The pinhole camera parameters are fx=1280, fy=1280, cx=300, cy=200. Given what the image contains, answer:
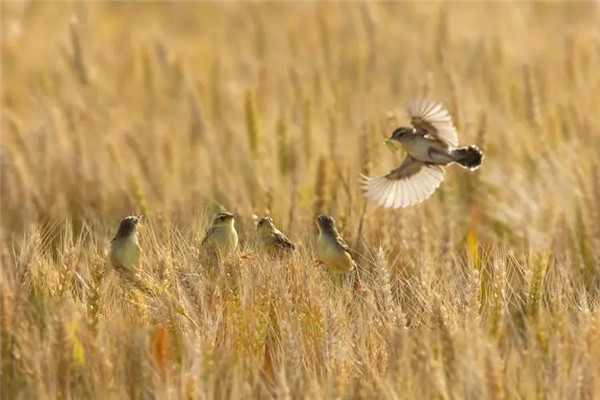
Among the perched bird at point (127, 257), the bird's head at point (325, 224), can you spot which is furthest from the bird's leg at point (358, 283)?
the perched bird at point (127, 257)

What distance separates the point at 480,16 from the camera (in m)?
10.8

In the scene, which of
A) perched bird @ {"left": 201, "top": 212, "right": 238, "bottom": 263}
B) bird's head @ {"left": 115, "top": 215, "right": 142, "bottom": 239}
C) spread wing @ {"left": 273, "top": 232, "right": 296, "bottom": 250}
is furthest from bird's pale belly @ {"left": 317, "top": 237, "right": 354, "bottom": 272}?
bird's head @ {"left": 115, "top": 215, "right": 142, "bottom": 239}

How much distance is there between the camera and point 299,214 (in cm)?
534

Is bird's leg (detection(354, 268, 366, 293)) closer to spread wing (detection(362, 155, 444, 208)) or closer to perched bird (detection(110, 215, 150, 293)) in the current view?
spread wing (detection(362, 155, 444, 208))

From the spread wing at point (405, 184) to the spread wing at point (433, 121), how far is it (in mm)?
124

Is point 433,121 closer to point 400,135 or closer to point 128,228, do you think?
point 400,135

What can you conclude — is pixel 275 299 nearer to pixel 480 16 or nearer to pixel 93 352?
pixel 93 352

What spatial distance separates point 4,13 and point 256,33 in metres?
3.49

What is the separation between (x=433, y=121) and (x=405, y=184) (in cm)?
25

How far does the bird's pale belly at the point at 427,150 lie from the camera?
4543mm

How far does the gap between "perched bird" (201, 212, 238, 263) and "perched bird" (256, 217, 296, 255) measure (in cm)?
10

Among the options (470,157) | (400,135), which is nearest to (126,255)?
(400,135)

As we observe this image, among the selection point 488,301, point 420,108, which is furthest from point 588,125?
point 488,301

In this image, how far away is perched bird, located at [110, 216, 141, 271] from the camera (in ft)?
13.2
